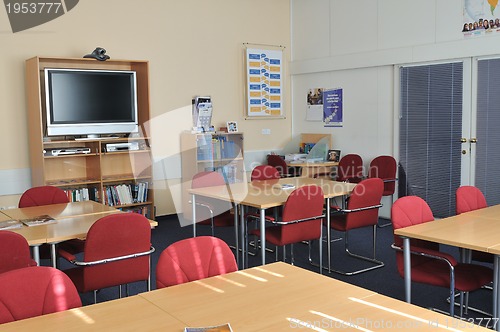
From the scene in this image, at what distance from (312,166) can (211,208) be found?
2552 mm

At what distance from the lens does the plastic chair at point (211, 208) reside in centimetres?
568

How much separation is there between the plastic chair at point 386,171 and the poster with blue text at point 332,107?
102 cm

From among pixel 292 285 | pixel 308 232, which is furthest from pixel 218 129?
pixel 292 285

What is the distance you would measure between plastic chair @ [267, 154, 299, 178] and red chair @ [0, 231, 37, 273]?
516cm

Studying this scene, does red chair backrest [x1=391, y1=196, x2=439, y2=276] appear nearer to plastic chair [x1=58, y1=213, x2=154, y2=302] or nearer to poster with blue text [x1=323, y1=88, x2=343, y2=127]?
plastic chair [x1=58, y1=213, x2=154, y2=302]

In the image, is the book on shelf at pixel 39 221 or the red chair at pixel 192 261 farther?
the book on shelf at pixel 39 221

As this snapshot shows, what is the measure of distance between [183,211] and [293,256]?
2.51 metres

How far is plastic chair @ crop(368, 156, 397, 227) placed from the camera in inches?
280

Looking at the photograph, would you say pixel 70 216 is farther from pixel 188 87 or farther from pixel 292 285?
pixel 188 87

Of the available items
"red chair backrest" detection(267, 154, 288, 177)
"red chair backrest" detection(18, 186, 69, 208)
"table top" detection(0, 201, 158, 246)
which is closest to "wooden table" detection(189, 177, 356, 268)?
"table top" detection(0, 201, 158, 246)

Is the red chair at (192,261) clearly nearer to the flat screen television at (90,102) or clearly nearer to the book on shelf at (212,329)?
the book on shelf at (212,329)

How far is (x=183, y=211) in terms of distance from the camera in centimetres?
784

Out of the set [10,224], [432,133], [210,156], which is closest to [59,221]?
[10,224]

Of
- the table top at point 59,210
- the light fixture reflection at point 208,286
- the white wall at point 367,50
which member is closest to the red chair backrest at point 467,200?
the white wall at point 367,50
